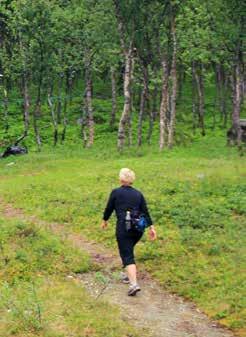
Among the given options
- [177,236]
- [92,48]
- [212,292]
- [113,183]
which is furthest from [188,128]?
[212,292]

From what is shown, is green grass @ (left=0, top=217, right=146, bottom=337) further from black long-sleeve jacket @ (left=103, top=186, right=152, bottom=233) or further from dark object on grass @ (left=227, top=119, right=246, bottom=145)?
dark object on grass @ (left=227, top=119, right=246, bottom=145)

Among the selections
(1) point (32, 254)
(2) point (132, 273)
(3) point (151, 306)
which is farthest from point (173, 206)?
(3) point (151, 306)

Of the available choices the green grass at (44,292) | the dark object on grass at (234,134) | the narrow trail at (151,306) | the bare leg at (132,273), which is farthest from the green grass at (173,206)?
the dark object on grass at (234,134)

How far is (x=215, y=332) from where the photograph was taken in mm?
10484

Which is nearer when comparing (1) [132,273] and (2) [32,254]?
(1) [132,273]

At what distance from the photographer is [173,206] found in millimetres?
17578

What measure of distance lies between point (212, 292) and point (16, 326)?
14.0ft

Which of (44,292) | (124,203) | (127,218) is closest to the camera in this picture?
(44,292)

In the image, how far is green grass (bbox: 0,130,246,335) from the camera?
41.0ft

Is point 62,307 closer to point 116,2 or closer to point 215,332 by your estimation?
point 215,332

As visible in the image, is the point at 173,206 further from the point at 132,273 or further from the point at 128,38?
the point at 128,38

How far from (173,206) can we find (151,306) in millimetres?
6420

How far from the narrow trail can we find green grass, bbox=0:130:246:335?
28 centimetres

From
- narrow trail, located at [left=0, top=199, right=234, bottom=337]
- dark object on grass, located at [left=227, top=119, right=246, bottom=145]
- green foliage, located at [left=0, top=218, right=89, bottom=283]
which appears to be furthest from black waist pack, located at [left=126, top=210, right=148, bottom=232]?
dark object on grass, located at [left=227, top=119, right=246, bottom=145]
